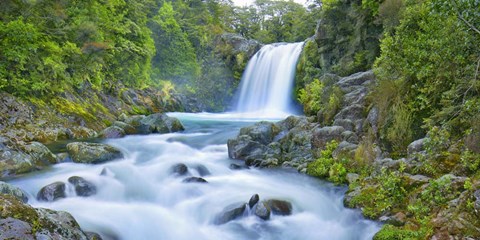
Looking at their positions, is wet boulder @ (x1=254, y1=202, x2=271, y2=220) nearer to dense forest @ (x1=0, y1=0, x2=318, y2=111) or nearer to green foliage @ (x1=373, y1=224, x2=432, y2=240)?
green foliage @ (x1=373, y1=224, x2=432, y2=240)

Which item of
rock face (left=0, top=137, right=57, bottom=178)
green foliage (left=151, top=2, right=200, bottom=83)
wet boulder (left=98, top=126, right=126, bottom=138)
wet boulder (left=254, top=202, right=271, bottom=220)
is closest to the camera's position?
Answer: wet boulder (left=254, top=202, right=271, bottom=220)

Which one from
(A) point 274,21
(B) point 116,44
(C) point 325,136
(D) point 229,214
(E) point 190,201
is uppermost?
(A) point 274,21

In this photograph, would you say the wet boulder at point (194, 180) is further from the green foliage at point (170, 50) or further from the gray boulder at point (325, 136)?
the green foliage at point (170, 50)

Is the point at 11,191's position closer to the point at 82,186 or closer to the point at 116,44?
the point at 82,186

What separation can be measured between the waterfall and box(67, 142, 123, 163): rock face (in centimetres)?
1473

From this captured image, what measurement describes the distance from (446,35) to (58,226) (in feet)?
22.0

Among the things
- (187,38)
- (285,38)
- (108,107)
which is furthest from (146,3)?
(285,38)

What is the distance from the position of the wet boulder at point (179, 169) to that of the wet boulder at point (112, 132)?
4634mm

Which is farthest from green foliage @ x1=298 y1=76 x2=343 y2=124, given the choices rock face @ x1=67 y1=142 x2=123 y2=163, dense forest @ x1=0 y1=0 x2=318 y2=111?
dense forest @ x1=0 y1=0 x2=318 y2=111

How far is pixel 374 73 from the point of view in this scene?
33.9 ft

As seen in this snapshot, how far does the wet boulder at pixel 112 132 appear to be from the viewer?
505 inches

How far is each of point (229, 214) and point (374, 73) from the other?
21.4ft

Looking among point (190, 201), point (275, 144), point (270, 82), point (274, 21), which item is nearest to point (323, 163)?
point (275, 144)

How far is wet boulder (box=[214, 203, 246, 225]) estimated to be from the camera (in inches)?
266
